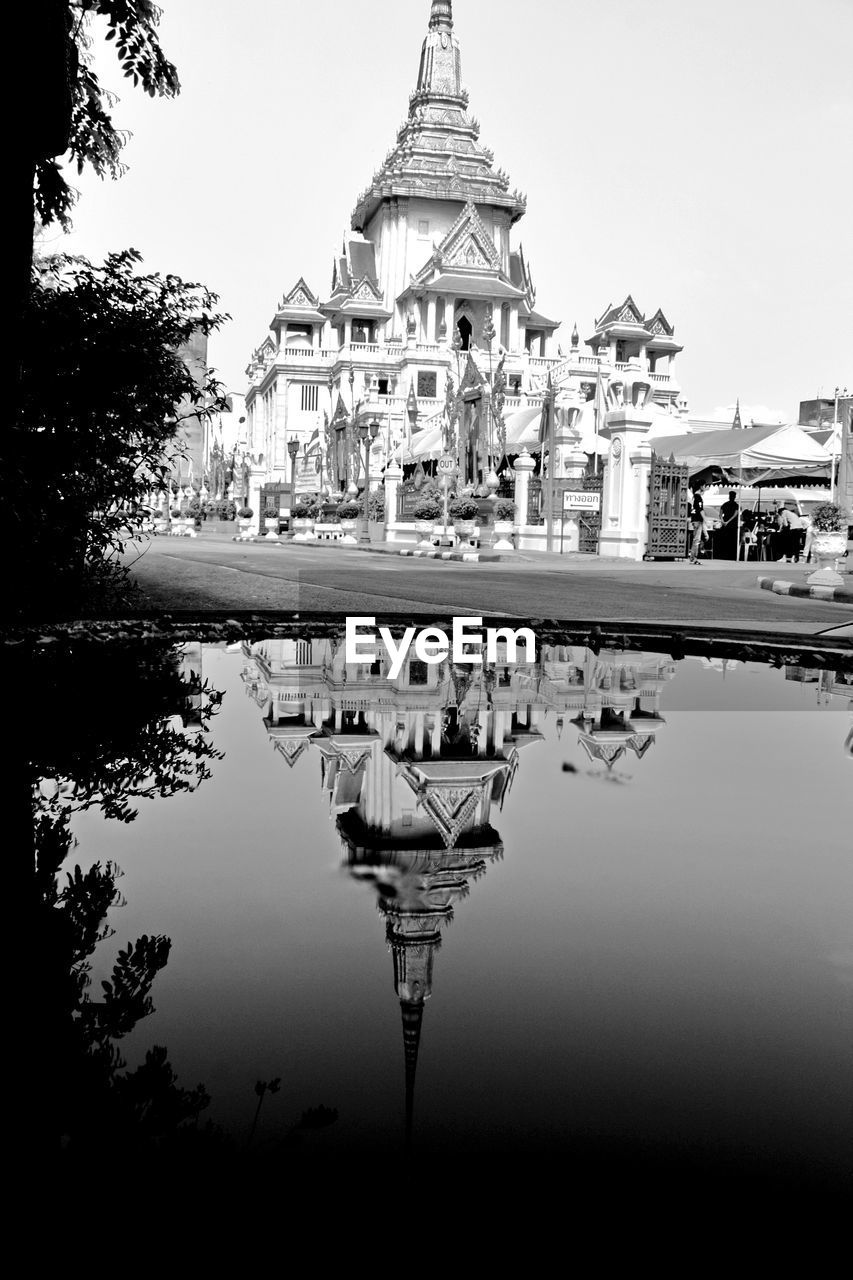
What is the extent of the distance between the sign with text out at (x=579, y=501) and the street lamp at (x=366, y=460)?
7511mm

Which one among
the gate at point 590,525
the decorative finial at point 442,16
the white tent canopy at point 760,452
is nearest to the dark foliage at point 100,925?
the gate at point 590,525

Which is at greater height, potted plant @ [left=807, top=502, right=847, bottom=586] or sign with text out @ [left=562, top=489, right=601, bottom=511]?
sign with text out @ [left=562, top=489, right=601, bottom=511]

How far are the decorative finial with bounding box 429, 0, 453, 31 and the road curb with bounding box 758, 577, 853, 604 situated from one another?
241ft

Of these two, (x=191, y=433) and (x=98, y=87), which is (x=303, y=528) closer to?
(x=191, y=433)

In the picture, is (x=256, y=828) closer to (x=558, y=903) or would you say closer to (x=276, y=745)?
(x=558, y=903)

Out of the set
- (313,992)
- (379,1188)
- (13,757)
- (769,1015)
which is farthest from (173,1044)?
(13,757)

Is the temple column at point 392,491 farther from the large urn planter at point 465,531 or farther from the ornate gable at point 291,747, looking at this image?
the ornate gable at point 291,747

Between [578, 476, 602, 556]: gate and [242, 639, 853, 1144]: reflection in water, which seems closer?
[242, 639, 853, 1144]: reflection in water

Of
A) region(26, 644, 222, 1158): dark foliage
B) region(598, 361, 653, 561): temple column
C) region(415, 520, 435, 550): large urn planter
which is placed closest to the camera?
region(26, 644, 222, 1158): dark foliage

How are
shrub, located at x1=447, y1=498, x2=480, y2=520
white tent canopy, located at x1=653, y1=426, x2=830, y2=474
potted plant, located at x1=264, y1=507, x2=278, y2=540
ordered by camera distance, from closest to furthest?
shrub, located at x1=447, y1=498, x2=480, y2=520, white tent canopy, located at x1=653, y1=426, x2=830, y2=474, potted plant, located at x1=264, y1=507, x2=278, y2=540

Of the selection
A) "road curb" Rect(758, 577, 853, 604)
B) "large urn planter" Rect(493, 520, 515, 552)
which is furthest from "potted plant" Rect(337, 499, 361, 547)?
"road curb" Rect(758, 577, 853, 604)

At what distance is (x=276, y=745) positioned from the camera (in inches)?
189

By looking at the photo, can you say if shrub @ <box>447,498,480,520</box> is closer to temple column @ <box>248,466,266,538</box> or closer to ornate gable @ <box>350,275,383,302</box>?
temple column @ <box>248,466,266,538</box>

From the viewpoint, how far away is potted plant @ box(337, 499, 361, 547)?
3834 cm
